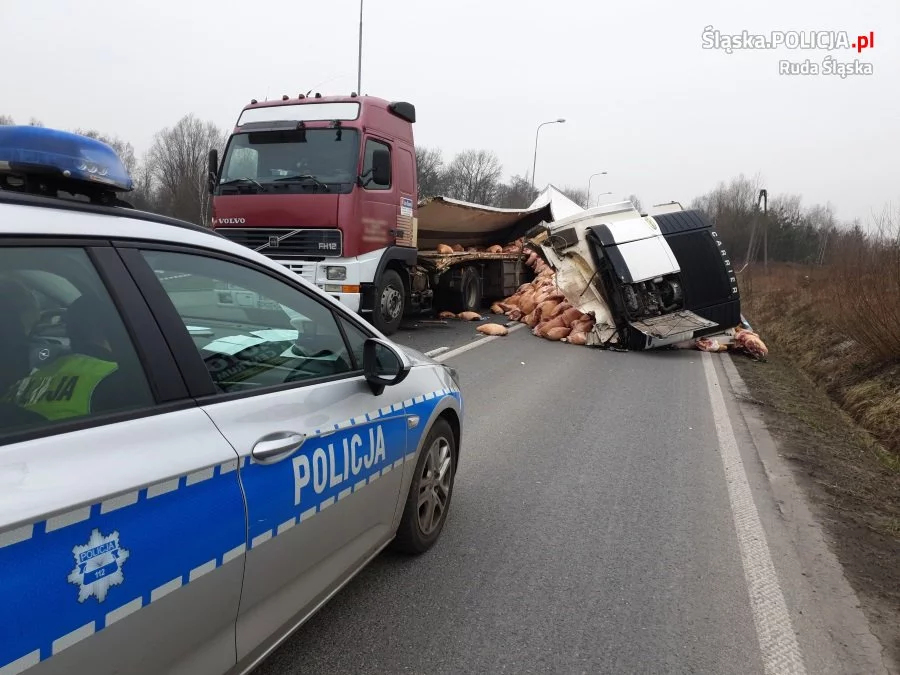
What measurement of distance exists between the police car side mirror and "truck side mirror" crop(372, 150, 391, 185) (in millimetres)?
6815

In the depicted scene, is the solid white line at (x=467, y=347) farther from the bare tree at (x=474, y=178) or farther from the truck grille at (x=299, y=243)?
the bare tree at (x=474, y=178)

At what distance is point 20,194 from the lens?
5.08 ft

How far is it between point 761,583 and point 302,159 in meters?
7.79

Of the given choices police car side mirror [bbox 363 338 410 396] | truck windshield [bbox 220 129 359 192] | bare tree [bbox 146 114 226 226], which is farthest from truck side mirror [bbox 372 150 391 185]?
bare tree [bbox 146 114 226 226]

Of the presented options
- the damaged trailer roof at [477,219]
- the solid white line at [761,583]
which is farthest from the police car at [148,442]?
the damaged trailer roof at [477,219]

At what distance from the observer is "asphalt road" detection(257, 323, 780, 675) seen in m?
2.51

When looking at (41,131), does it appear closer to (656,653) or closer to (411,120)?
(656,653)

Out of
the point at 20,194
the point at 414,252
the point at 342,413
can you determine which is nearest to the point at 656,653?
the point at 342,413

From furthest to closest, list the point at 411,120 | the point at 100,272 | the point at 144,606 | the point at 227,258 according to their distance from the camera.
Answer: the point at 411,120, the point at 227,258, the point at 100,272, the point at 144,606

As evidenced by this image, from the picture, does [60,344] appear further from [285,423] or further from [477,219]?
[477,219]

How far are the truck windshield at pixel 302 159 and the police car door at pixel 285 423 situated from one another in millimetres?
6542

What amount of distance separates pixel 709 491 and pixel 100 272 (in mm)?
4081

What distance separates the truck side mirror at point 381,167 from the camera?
9.04m

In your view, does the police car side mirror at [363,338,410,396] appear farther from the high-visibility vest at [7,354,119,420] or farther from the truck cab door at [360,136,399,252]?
the truck cab door at [360,136,399,252]
